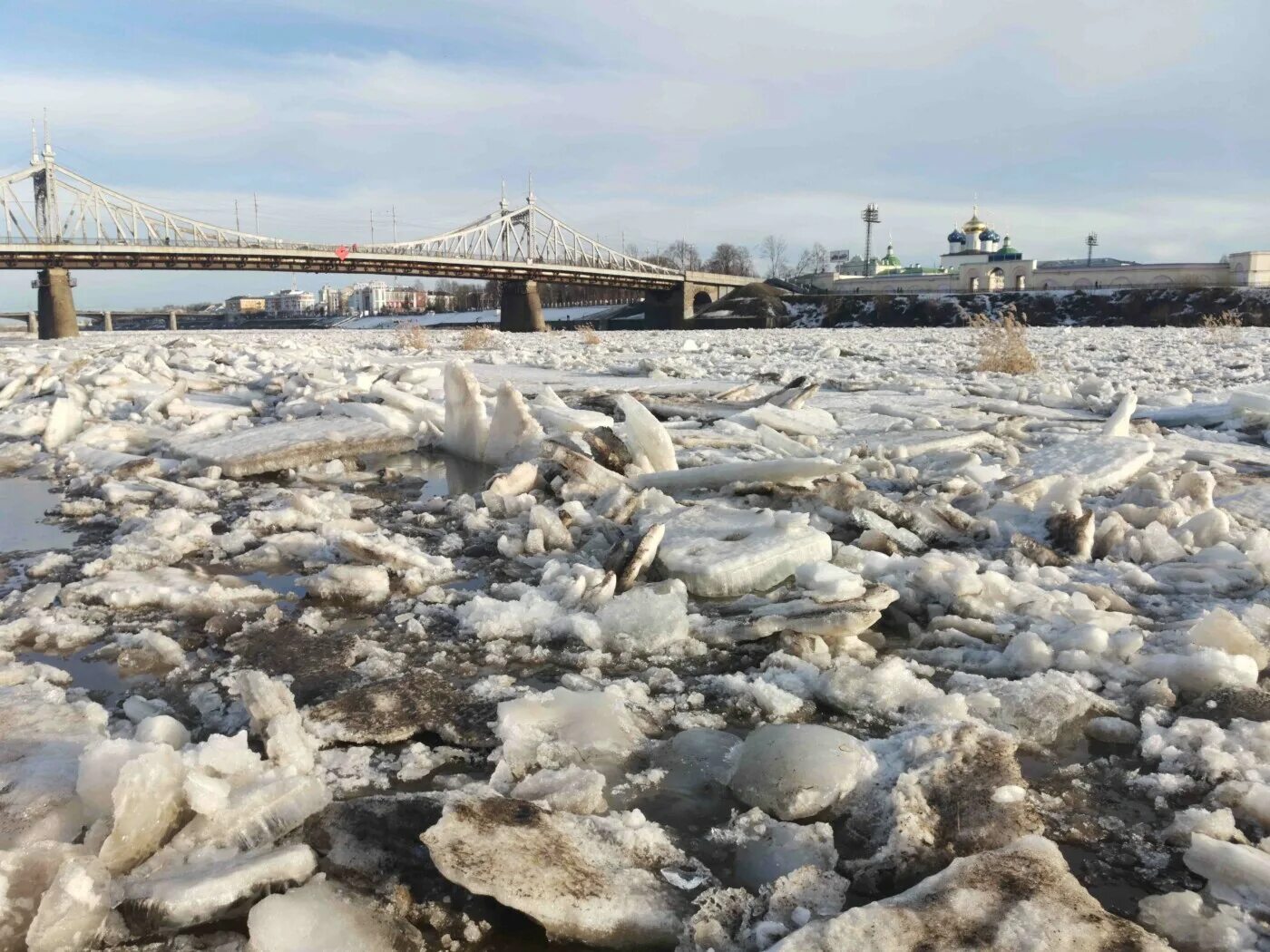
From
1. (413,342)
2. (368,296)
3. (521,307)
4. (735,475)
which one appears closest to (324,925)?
(735,475)

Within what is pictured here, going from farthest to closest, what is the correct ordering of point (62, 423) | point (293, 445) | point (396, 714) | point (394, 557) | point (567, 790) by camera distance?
1. point (62, 423)
2. point (293, 445)
3. point (394, 557)
4. point (396, 714)
5. point (567, 790)

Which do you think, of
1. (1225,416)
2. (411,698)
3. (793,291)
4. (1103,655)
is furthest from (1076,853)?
(793,291)

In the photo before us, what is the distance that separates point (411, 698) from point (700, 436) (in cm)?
322

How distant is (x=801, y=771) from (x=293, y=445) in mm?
4101

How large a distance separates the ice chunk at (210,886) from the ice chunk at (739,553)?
1559 millimetres

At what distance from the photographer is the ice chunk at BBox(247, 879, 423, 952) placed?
3.75 ft

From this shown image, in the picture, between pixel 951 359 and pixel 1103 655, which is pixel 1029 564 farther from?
pixel 951 359

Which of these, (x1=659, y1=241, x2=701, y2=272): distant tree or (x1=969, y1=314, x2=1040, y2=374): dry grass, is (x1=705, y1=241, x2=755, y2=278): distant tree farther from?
(x1=969, y1=314, x2=1040, y2=374): dry grass

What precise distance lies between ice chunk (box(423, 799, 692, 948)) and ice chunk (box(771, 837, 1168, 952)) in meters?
0.25

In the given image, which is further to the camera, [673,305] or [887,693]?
[673,305]

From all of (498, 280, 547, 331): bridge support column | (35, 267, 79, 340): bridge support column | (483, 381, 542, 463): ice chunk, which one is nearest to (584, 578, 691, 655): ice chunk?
(483, 381, 542, 463): ice chunk

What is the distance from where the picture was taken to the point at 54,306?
29656mm

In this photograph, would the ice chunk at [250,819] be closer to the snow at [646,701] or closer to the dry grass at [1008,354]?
the snow at [646,701]

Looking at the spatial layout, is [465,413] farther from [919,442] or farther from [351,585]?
[919,442]
